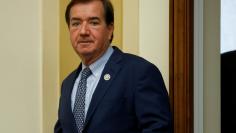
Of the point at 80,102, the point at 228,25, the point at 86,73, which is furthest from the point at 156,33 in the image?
the point at 80,102

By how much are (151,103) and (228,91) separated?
527 mm

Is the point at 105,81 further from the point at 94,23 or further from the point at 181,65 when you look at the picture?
the point at 181,65

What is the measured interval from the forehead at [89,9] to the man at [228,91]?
0.60 meters

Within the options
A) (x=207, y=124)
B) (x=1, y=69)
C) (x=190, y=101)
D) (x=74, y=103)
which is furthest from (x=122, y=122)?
(x=1, y=69)

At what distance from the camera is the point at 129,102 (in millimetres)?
1357

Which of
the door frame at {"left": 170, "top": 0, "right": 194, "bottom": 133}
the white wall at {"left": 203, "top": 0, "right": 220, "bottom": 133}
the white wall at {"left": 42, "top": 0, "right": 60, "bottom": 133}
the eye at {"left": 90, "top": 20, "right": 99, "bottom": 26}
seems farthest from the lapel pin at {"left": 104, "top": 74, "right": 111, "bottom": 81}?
the white wall at {"left": 42, "top": 0, "right": 60, "bottom": 133}

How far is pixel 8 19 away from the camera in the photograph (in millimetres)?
2014

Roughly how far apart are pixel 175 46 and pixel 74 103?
52 centimetres

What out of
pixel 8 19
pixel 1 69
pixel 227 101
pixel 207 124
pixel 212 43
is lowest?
pixel 207 124

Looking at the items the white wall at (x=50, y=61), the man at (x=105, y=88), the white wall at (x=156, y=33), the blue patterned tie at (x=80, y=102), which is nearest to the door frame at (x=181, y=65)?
the white wall at (x=156, y=33)

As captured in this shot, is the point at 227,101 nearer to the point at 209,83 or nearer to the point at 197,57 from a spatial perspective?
the point at 209,83

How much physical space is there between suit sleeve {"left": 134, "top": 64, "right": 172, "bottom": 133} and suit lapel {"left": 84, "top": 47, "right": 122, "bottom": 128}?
0.12 meters

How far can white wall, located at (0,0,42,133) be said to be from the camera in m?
2.01

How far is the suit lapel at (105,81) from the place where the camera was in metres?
1.38
